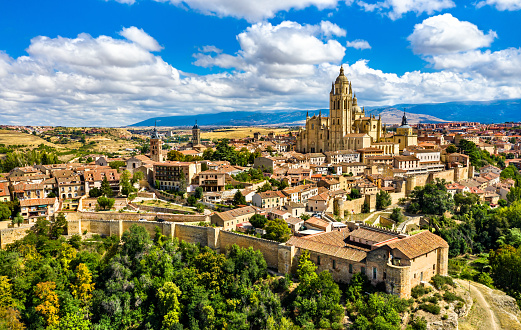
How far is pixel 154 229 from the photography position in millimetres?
30734

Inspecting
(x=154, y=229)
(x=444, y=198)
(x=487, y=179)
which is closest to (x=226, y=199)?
(x=154, y=229)

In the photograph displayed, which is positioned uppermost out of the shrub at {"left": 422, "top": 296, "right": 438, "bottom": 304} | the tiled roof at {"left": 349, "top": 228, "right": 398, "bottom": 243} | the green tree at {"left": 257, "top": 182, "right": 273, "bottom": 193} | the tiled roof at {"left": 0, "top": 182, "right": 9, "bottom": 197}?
the tiled roof at {"left": 0, "top": 182, "right": 9, "bottom": 197}

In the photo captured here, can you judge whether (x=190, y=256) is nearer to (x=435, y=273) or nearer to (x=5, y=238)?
(x=5, y=238)

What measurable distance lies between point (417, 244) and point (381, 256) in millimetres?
2866

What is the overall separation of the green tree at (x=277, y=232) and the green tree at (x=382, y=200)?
1741 centimetres

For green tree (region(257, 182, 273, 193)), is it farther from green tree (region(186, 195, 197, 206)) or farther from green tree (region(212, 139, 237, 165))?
green tree (region(212, 139, 237, 165))

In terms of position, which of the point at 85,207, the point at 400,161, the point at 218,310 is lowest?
the point at 218,310

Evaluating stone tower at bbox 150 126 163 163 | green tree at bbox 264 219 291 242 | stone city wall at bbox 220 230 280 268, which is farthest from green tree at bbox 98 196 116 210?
stone tower at bbox 150 126 163 163

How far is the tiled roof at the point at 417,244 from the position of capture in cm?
2184

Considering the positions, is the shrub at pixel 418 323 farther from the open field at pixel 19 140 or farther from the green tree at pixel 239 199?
the open field at pixel 19 140

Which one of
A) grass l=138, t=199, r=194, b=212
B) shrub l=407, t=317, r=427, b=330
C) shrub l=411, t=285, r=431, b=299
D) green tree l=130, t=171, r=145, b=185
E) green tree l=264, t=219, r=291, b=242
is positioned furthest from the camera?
green tree l=130, t=171, r=145, b=185

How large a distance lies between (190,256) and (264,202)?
10.3 metres

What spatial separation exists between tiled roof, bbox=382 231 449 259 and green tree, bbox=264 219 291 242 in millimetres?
8257

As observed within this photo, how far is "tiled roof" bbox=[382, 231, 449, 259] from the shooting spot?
2184 cm
